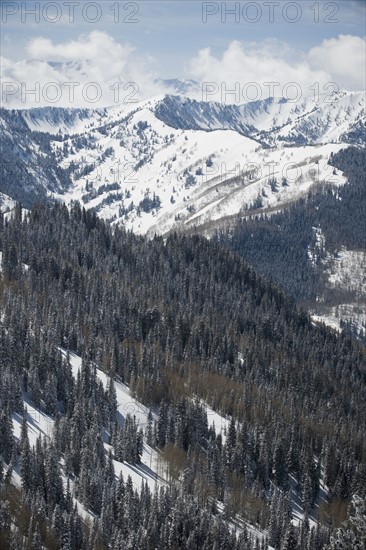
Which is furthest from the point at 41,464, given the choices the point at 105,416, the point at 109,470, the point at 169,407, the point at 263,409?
the point at 263,409

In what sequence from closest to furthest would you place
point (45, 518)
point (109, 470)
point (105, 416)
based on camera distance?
1. point (45, 518)
2. point (109, 470)
3. point (105, 416)

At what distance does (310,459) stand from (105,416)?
4879 cm

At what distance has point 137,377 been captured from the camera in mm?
170000

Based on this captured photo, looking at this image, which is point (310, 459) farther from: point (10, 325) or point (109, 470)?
point (10, 325)

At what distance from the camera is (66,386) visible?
483 ft

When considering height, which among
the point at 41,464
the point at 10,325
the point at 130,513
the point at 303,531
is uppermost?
the point at 10,325

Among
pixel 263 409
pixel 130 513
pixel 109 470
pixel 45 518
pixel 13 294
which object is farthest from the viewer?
pixel 13 294

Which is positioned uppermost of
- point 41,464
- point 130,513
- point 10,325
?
point 10,325

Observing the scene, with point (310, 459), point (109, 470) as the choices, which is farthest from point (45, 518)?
point (310, 459)

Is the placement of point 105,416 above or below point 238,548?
above

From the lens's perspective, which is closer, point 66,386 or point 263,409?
point 66,386

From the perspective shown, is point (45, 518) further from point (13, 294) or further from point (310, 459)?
point (13, 294)

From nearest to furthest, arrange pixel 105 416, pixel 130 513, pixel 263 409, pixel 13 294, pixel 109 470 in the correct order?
pixel 130 513 → pixel 109 470 → pixel 105 416 → pixel 263 409 → pixel 13 294

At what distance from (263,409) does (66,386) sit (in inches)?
2219
